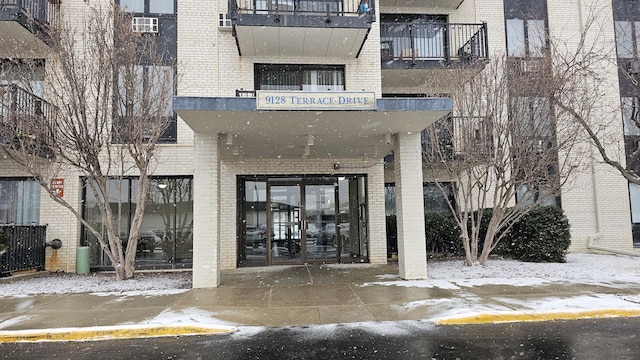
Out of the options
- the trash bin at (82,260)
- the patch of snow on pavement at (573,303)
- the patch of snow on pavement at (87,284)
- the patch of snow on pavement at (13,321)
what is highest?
the trash bin at (82,260)

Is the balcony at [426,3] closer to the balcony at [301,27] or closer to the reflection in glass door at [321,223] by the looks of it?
the balcony at [301,27]

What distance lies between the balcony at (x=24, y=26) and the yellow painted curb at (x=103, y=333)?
7.42m

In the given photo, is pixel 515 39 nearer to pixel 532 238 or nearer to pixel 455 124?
pixel 455 124

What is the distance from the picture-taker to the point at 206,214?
9078 millimetres

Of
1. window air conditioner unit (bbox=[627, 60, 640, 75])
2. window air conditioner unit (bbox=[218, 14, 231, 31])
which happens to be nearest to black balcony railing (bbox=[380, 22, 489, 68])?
window air conditioner unit (bbox=[627, 60, 640, 75])

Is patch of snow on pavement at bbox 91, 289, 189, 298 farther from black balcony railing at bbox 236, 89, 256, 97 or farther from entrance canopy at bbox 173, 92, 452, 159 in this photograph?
black balcony railing at bbox 236, 89, 256, 97

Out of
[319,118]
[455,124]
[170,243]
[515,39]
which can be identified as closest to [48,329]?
[319,118]

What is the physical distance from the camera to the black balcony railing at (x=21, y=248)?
10.3 metres

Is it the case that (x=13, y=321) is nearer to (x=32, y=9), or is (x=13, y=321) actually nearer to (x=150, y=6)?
(x=32, y=9)

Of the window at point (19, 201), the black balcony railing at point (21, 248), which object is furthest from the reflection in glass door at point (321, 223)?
the window at point (19, 201)

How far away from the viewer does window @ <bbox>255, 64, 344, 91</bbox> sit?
12.8 meters

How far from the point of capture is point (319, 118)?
8.30 metres

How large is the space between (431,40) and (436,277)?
8548 millimetres

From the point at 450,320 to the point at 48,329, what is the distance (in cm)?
563
